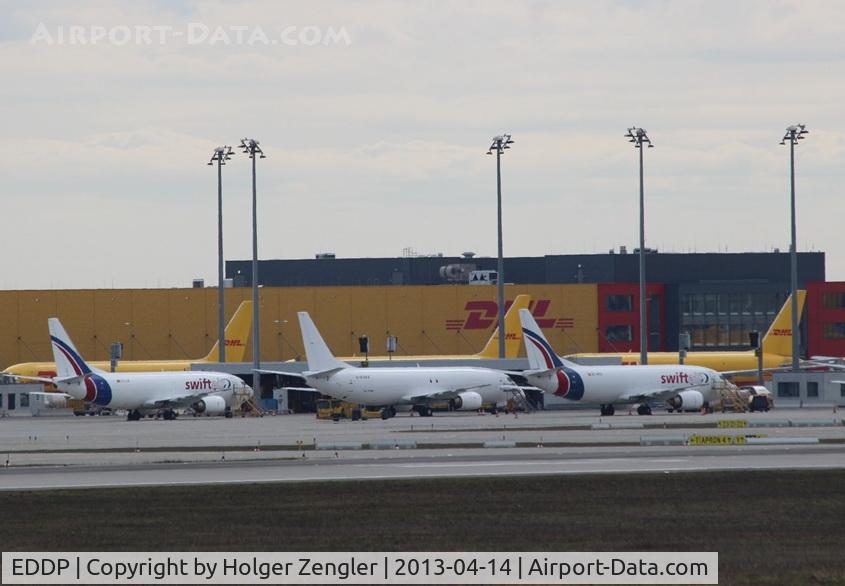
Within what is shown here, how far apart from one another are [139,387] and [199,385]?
458 cm

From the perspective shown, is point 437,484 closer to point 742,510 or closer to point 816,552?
point 742,510

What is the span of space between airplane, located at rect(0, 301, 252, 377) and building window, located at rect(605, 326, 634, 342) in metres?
35.7

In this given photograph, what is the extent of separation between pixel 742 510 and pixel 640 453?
20.3 m

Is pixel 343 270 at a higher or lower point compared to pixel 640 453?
higher

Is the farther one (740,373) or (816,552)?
(740,373)

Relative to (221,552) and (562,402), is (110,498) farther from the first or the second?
(562,402)

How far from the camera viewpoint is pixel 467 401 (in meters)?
107

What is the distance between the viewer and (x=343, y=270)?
18712 cm

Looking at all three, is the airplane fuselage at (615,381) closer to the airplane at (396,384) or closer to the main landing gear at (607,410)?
the main landing gear at (607,410)

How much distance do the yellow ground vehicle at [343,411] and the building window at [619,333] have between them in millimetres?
55209

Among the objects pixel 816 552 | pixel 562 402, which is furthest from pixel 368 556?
pixel 562 402

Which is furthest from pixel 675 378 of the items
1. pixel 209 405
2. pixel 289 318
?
pixel 289 318

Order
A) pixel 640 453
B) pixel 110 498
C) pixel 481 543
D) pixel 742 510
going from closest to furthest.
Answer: pixel 481 543 < pixel 742 510 < pixel 110 498 < pixel 640 453

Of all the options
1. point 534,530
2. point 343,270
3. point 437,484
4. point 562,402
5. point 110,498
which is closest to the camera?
point 534,530
